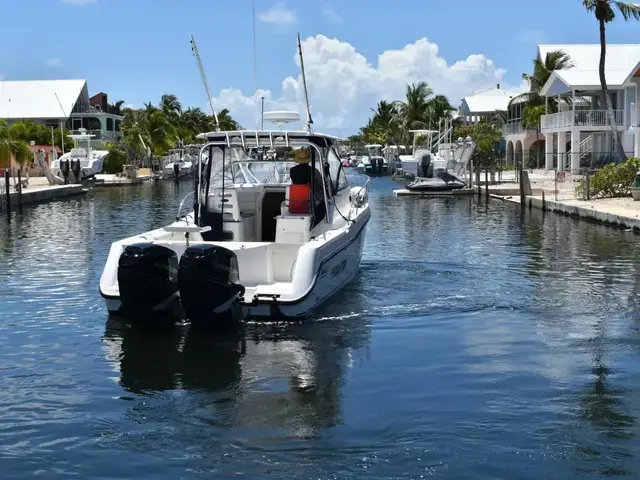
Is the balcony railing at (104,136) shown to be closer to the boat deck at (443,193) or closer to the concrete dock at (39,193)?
the concrete dock at (39,193)

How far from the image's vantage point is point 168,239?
1424cm

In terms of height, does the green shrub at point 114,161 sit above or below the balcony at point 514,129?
below

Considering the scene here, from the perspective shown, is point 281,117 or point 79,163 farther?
point 79,163

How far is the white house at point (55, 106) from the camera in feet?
315

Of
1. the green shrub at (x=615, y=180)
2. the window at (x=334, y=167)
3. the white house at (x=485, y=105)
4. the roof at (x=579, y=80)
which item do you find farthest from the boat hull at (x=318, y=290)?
the white house at (x=485, y=105)

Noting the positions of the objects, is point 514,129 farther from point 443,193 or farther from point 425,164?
point 443,193

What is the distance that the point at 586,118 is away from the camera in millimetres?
53562

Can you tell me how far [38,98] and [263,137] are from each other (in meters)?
90.4

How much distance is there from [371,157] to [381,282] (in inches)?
2882

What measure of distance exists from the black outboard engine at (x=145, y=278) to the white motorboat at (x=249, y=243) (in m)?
0.01

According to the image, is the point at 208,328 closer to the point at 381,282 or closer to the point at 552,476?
the point at 381,282

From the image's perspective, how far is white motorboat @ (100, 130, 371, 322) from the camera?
1170 centimetres

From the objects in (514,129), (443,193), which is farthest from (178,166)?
(443,193)

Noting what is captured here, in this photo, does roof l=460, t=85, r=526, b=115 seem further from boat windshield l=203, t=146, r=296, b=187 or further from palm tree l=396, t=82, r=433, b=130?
boat windshield l=203, t=146, r=296, b=187
